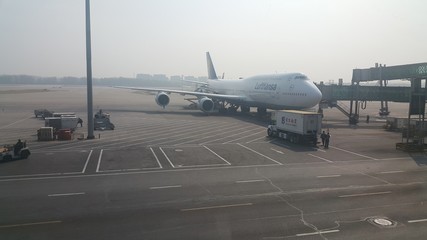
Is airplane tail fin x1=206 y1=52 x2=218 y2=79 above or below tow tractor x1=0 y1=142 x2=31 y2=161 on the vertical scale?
above

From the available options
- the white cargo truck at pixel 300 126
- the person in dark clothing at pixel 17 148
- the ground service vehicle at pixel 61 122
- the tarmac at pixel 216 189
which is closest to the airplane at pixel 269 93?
the white cargo truck at pixel 300 126

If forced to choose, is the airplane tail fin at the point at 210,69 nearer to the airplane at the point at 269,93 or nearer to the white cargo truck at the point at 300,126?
the airplane at the point at 269,93

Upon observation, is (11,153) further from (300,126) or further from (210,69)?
(210,69)

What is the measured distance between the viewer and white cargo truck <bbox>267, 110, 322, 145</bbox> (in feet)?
104

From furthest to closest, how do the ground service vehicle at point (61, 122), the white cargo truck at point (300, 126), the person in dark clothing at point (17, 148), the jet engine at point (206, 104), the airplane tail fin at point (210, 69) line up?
1. the airplane tail fin at point (210, 69)
2. the jet engine at point (206, 104)
3. the ground service vehicle at point (61, 122)
4. the white cargo truck at point (300, 126)
5. the person in dark clothing at point (17, 148)

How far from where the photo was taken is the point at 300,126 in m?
32.0

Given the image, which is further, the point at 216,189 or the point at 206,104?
the point at 206,104

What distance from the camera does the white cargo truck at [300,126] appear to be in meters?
31.6

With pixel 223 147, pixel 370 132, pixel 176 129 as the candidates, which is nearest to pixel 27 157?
pixel 223 147

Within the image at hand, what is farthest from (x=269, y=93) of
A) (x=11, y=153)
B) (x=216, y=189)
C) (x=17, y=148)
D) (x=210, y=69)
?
(x=210, y=69)

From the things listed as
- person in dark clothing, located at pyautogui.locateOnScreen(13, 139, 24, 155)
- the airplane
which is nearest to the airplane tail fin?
the airplane

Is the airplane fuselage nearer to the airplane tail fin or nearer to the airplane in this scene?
the airplane

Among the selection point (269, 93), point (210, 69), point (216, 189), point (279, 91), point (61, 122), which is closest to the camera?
point (216, 189)

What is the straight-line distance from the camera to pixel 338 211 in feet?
49.6
